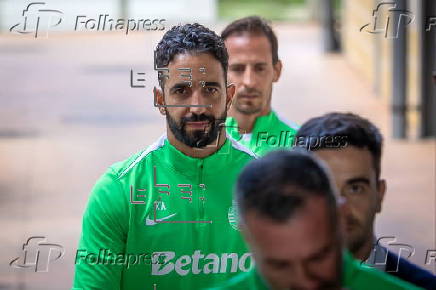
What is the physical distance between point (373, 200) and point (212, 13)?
111 feet

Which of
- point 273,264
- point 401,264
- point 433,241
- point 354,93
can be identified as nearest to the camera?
point 273,264

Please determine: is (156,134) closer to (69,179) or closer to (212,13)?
(69,179)

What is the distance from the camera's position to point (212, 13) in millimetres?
38062

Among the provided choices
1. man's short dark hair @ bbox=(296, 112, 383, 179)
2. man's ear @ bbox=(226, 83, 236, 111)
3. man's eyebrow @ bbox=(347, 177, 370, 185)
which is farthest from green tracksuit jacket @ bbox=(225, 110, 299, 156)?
man's eyebrow @ bbox=(347, 177, 370, 185)

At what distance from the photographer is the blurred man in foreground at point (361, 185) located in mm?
4457

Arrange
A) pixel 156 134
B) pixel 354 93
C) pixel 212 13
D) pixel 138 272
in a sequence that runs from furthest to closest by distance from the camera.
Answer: pixel 212 13 → pixel 354 93 → pixel 156 134 → pixel 138 272

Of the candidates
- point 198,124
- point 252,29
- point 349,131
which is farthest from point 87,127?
point 349,131

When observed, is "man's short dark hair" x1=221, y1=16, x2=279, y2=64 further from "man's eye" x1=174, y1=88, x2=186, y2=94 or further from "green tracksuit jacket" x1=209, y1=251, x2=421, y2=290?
"green tracksuit jacket" x1=209, y1=251, x2=421, y2=290

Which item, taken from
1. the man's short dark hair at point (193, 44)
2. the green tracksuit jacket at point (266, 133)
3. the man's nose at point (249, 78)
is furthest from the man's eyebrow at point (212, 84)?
the man's nose at point (249, 78)

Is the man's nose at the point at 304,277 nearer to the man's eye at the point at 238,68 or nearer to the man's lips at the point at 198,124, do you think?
the man's lips at the point at 198,124

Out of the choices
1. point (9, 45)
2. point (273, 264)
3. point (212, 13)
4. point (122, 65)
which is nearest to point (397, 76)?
point (122, 65)

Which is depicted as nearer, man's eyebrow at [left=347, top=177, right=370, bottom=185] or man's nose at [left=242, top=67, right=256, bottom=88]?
man's eyebrow at [left=347, top=177, right=370, bottom=185]

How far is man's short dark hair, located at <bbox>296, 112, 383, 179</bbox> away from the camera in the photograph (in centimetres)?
466

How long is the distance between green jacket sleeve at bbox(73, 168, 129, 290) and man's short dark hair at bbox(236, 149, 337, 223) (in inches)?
76.4
